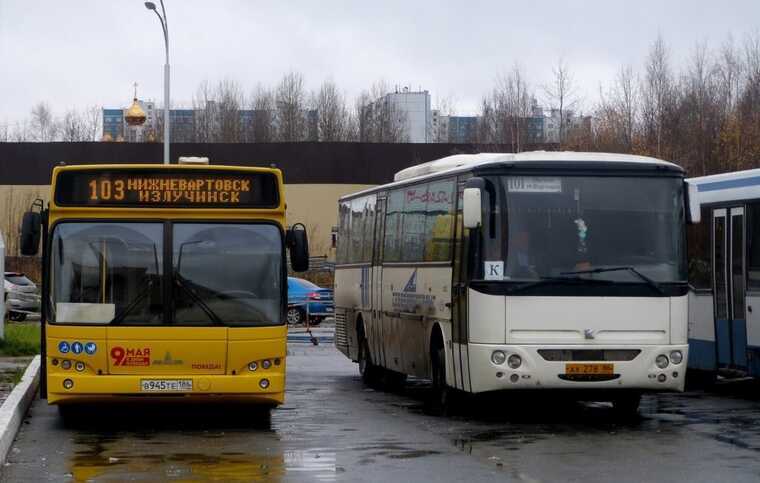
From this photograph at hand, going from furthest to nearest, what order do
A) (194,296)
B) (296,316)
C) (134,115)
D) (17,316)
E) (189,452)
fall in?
(134,115) < (17,316) < (296,316) < (194,296) < (189,452)

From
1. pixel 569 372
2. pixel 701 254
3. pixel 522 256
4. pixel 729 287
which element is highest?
pixel 701 254

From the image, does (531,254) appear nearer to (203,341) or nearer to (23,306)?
(203,341)

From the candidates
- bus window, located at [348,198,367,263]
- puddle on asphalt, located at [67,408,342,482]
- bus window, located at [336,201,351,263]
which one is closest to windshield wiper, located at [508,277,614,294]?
puddle on asphalt, located at [67,408,342,482]

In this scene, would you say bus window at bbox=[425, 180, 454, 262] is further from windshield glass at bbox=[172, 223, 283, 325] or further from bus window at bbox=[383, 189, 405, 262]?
windshield glass at bbox=[172, 223, 283, 325]

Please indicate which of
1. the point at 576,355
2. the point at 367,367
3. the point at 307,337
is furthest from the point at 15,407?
the point at 307,337

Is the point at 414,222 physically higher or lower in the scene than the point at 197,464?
higher

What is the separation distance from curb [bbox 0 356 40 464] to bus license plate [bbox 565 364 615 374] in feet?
18.2

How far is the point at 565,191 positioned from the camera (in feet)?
52.2

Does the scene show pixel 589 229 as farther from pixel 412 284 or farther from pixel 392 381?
pixel 392 381

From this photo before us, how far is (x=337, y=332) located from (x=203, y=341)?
32.9 ft

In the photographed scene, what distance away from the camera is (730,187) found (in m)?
19.2

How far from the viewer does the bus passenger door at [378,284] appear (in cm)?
2098

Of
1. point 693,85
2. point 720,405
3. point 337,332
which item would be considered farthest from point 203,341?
point 693,85

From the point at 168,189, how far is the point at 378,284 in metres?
6.38
